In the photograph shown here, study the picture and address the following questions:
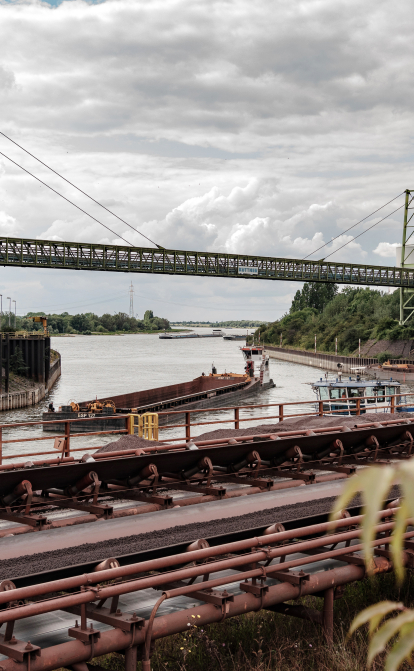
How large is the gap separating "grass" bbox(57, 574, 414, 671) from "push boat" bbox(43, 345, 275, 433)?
25.8 m

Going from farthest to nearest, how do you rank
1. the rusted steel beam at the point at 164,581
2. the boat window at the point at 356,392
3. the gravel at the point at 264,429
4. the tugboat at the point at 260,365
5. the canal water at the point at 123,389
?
the tugboat at the point at 260,365 < the canal water at the point at 123,389 < the boat window at the point at 356,392 < the gravel at the point at 264,429 < the rusted steel beam at the point at 164,581

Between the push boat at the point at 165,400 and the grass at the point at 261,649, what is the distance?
84.8 ft

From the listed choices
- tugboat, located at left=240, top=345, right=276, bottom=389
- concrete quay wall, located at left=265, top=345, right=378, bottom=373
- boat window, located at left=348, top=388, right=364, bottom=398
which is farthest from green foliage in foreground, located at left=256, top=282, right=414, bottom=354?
boat window, located at left=348, top=388, right=364, bottom=398

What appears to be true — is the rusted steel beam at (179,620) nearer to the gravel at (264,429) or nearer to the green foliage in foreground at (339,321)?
the gravel at (264,429)

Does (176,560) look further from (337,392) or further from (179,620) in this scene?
(337,392)

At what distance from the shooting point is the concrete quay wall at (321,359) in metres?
102

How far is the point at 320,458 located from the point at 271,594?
233 inches

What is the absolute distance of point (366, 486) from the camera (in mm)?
997

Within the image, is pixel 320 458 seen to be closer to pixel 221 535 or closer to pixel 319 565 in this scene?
pixel 319 565

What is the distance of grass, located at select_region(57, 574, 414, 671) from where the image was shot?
209 inches

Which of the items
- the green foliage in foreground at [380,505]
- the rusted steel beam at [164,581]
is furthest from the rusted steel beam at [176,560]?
the green foliage in foreground at [380,505]

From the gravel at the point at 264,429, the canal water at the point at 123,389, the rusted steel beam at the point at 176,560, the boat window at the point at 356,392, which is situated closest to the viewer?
the rusted steel beam at the point at 176,560

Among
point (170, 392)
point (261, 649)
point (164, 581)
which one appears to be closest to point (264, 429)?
point (261, 649)

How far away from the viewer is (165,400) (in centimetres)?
5744
